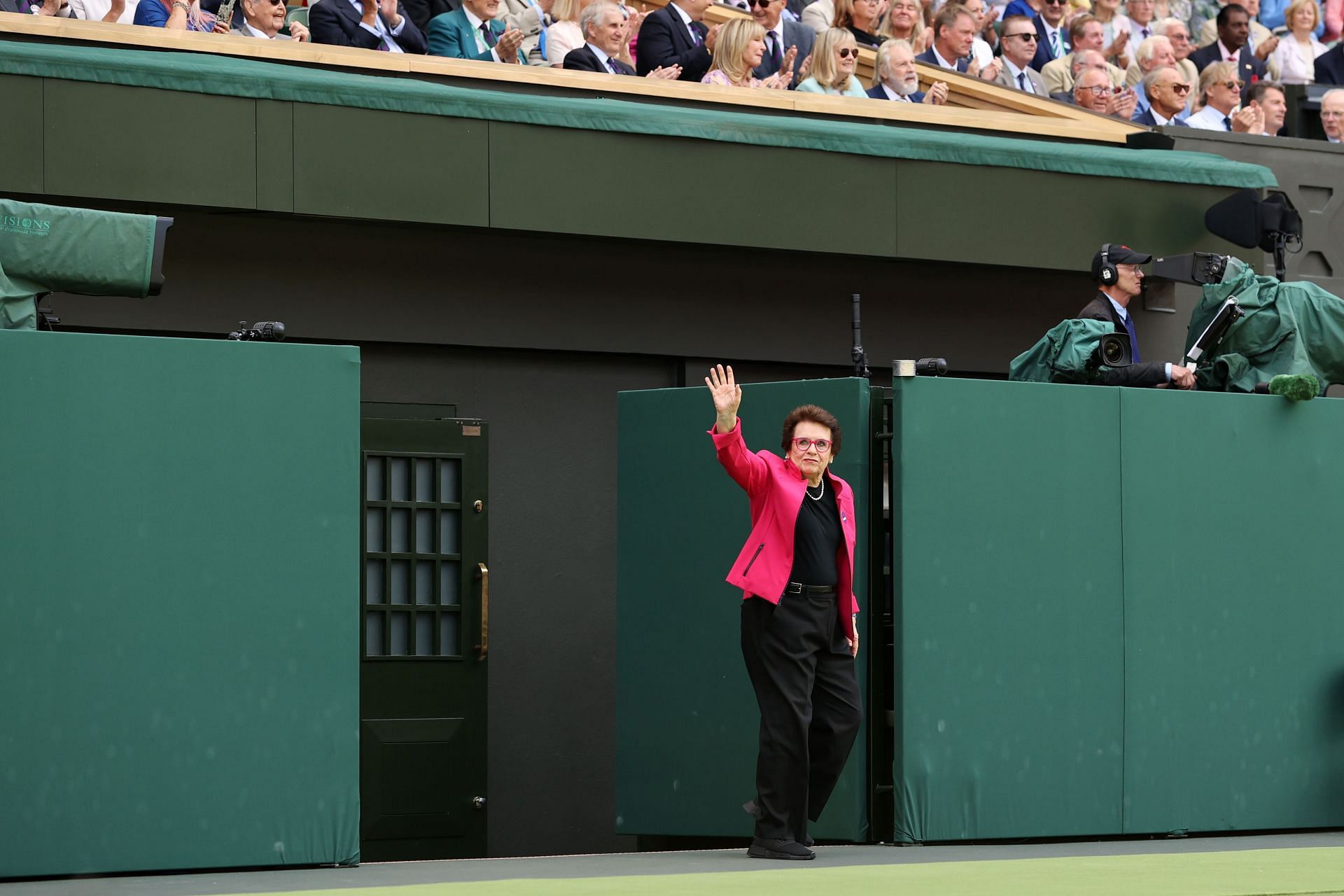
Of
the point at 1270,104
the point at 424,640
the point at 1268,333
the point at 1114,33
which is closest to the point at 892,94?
the point at 1270,104

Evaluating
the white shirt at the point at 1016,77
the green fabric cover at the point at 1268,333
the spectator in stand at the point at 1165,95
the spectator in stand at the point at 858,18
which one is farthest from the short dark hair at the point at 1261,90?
the green fabric cover at the point at 1268,333

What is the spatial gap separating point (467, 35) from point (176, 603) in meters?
5.55

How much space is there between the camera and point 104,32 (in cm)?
1064

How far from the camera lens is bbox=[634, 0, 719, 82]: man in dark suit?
41.9ft

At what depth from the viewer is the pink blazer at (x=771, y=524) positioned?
8.12 metres

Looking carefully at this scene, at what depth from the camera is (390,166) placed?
10.9 metres

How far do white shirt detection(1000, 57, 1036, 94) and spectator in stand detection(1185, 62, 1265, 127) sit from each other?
3.82 ft

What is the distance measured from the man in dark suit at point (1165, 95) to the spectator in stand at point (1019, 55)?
816 millimetres

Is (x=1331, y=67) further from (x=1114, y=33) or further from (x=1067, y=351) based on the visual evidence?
(x=1067, y=351)

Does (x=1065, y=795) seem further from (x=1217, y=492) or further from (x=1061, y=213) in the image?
(x=1061, y=213)

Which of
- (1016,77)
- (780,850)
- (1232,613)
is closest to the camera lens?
(780,850)

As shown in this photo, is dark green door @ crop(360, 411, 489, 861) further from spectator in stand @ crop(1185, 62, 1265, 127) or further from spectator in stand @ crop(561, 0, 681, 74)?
spectator in stand @ crop(1185, 62, 1265, 127)

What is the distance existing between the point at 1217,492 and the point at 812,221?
3159mm

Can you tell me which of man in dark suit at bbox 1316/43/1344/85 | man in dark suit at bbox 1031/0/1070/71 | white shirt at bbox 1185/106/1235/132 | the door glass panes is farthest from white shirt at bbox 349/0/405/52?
man in dark suit at bbox 1316/43/1344/85
